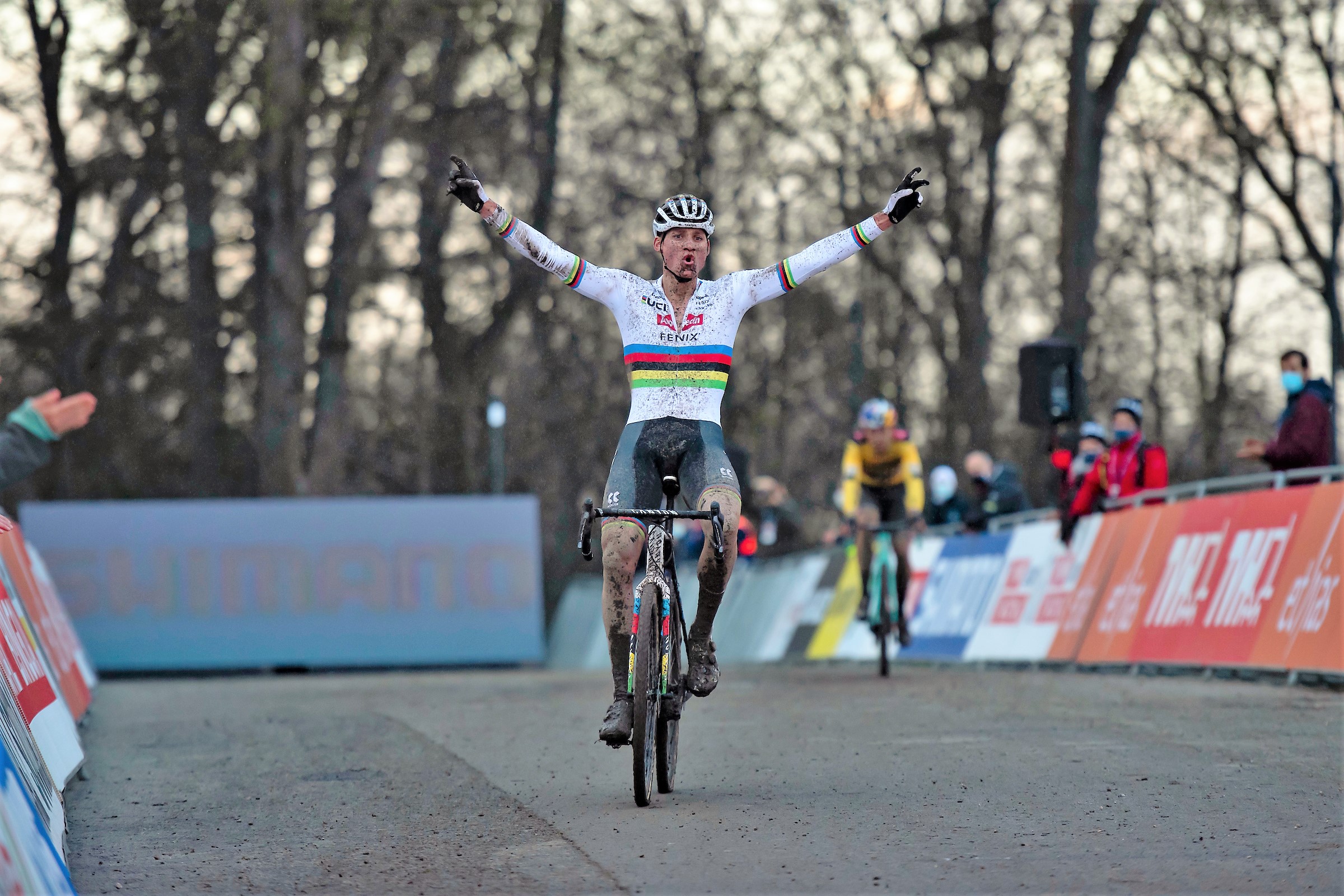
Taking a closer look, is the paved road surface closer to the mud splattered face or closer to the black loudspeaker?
the mud splattered face

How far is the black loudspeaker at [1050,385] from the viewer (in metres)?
18.4

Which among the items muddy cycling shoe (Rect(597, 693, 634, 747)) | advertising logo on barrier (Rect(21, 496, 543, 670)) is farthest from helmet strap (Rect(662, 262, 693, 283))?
advertising logo on barrier (Rect(21, 496, 543, 670))

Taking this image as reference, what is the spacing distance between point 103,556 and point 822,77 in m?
12.8

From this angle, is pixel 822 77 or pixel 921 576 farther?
pixel 822 77

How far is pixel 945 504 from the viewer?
21172mm

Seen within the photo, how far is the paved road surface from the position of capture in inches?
236

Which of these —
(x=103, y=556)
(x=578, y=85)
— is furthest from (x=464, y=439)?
(x=103, y=556)

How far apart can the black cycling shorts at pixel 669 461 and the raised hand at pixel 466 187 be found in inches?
43.4

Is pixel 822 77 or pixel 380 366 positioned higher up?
pixel 822 77

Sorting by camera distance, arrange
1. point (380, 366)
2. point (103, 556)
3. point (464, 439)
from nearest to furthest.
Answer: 1. point (103, 556)
2. point (464, 439)
3. point (380, 366)

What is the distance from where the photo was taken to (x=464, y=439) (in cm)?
3841

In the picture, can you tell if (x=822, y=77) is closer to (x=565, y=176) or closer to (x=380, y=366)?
(x=565, y=176)

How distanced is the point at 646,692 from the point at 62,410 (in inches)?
174

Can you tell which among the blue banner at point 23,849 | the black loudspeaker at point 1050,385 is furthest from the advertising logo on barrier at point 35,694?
the black loudspeaker at point 1050,385
